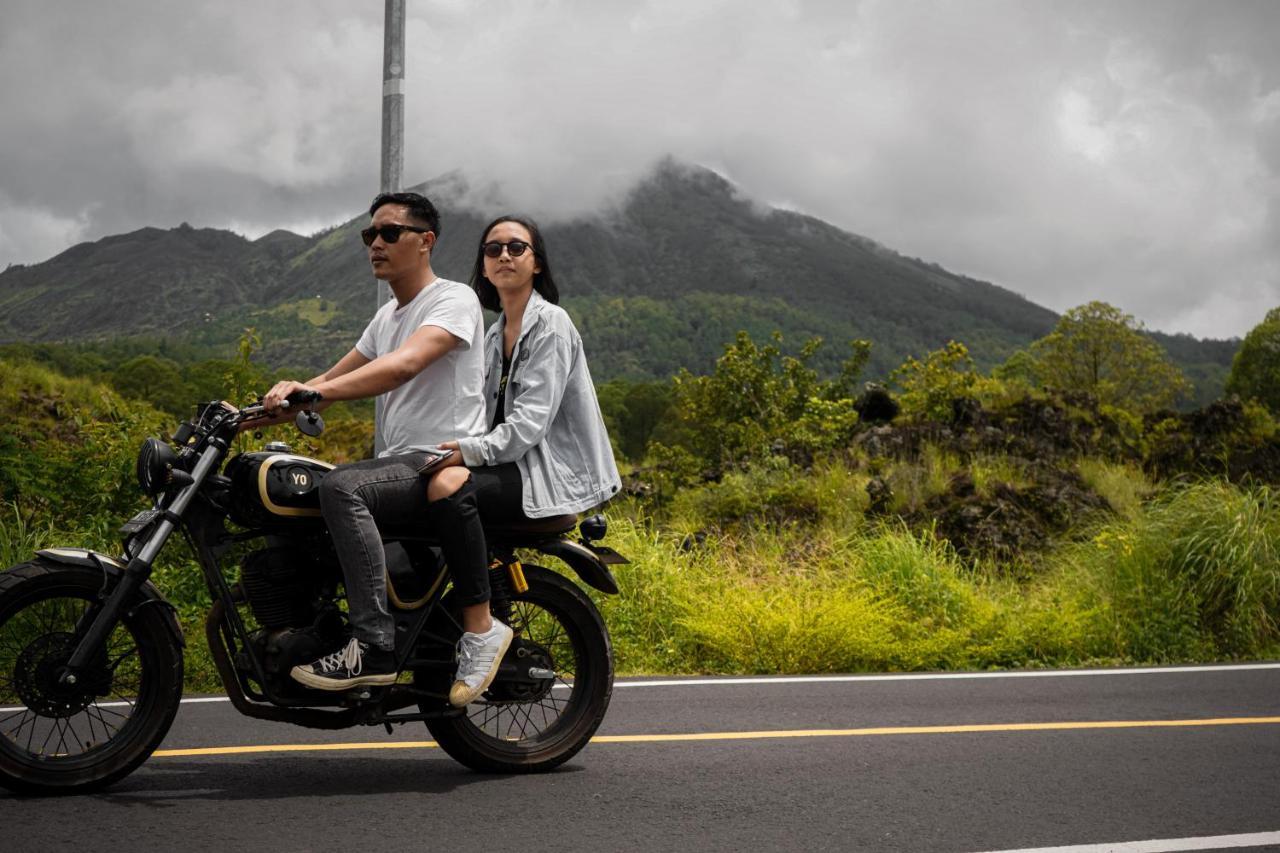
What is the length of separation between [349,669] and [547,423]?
1.23m

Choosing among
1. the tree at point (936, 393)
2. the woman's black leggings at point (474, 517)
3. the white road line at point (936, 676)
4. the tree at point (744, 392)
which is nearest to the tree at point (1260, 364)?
the tree at point (744, 392)

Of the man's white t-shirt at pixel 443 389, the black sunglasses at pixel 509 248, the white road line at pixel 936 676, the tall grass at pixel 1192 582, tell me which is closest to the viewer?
the man's white t-shirt at pixel 443 389

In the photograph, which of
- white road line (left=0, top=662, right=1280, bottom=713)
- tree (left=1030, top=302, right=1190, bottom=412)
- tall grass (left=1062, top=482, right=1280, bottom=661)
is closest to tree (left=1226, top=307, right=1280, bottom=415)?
tree (left=1030, top=302, right=1190, bottom=412)

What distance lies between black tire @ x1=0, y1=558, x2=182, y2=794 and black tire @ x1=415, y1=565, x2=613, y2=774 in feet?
3.70

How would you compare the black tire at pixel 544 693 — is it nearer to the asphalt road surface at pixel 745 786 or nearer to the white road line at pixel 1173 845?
the asphalt road surface at pixel 745 786

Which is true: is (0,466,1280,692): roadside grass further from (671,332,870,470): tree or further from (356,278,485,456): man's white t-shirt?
(671,332,870,470): tree

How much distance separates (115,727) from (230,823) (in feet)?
2.44

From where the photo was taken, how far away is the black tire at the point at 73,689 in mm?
4527

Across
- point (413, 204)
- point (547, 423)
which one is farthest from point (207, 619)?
point (413, 204)

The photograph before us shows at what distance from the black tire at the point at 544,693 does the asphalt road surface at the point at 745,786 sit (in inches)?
4.6

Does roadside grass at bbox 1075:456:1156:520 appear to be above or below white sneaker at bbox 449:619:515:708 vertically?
above

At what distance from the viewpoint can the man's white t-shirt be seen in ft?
16.5

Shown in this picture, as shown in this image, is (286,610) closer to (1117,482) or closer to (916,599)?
(916,599)

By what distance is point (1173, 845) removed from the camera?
172 inches
